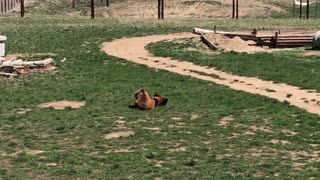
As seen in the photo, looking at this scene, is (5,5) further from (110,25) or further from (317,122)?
(317,122)

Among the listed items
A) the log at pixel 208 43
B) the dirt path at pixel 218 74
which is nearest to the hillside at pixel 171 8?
the dirt path at pixel 218 74

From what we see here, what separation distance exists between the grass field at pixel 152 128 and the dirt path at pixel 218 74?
0.69 m

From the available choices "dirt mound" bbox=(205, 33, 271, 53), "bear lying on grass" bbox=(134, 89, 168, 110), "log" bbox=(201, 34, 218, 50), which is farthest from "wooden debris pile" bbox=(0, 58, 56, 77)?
"dirt mound" bbox=(205, 33, 271, 53)

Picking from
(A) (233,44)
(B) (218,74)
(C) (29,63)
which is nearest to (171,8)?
(A) (233,44)

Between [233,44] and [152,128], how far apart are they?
18444 millimetres

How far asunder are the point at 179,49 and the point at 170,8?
4981 cm

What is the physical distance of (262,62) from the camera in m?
27.4

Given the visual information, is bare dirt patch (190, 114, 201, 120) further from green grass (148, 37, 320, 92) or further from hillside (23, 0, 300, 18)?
hillside (23, 0, 300, 18)

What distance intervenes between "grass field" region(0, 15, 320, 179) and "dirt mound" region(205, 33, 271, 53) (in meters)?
4.89

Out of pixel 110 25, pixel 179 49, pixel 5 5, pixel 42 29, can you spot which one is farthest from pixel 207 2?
pixel 179 49

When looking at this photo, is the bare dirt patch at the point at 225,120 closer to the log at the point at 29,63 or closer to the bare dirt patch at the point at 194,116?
the bare dirt patch at the point at 194,116

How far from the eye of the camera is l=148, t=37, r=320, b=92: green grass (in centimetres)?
2323

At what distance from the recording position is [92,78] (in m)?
23.5

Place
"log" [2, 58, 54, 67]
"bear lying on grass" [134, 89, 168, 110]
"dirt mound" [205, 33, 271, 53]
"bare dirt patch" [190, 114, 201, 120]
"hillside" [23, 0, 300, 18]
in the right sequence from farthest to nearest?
"hillside" [23, 0, 300, 18] < "dirt mound" [205, 33, 271, 53] < "log" [2, 58, 54, 67] < "bear lying on grass" [134, 89, 168, 110] < "bare dirt patch" [190, 114, 201, 120]
